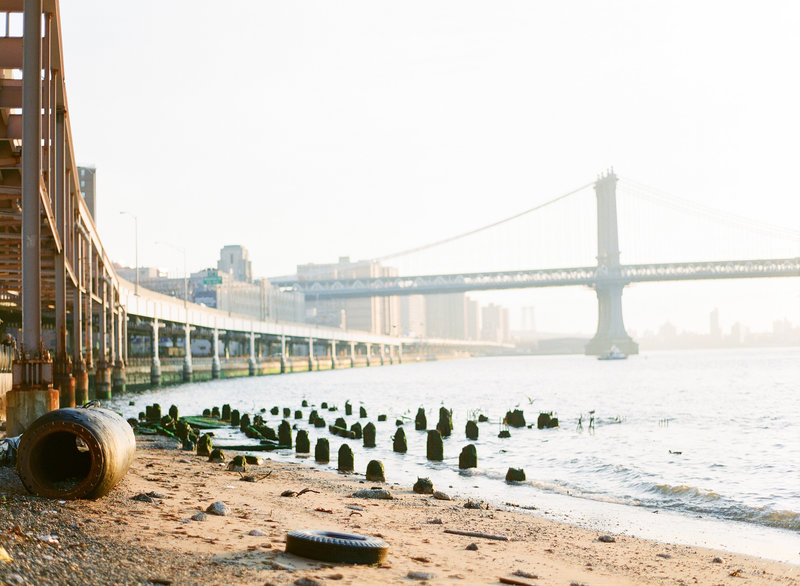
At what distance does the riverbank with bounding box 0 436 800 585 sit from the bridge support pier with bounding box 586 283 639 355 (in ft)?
479

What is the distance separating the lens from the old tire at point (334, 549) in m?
8.90

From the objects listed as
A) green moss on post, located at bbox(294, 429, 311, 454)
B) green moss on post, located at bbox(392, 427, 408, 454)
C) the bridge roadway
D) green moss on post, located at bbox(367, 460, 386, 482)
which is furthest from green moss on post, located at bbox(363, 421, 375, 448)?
the bridge roadway

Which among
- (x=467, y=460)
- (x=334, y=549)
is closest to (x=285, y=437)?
(x=467, y=460)

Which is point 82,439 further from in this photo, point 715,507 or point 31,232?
point 715,507

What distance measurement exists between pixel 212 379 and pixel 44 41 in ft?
250

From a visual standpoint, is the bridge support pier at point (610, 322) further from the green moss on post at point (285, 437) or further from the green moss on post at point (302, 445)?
the green moss on post at point (302, 445)

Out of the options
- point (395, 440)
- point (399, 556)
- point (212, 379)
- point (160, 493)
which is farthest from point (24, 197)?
point (212, 379)

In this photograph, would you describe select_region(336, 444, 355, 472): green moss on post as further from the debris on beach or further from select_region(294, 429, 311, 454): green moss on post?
select_region(294, 429, 311, 454): green moss on post

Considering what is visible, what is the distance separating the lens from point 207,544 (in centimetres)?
930

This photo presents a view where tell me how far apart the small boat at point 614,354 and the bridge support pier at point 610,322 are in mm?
1365

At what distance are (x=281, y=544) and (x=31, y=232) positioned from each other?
12452 mm

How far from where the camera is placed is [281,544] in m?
9.62

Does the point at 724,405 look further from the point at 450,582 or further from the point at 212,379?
the point at 212,379

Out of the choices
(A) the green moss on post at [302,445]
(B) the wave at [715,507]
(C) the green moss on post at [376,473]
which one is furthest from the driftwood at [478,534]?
(A) the green moss on post at [302,445]
